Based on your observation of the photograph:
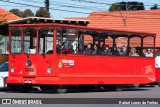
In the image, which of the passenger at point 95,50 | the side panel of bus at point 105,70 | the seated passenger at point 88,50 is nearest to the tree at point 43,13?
the side panel of bus at point 105,70

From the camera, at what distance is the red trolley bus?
2444cm

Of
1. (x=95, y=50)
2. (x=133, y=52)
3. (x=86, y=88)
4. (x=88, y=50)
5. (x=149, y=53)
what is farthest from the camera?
(x=149, y=53)

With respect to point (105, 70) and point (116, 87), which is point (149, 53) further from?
point (105, 70)

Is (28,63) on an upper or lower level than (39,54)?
lower

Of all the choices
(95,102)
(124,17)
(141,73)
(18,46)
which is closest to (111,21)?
(124,17)

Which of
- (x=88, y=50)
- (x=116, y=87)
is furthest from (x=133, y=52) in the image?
(x=88, y=50)

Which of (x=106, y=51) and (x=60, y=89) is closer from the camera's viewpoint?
(x=60, y=89)

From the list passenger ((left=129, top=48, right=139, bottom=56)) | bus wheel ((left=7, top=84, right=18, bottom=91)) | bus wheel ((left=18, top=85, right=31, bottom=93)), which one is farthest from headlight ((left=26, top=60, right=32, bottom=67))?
passenger ((left=129, top=48, right=139, bottom=56))

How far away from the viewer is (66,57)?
2473cm

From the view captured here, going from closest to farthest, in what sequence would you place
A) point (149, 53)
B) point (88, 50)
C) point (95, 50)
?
point (88, 50)
point (95, 50)
point (149, 53)

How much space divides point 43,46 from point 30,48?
2.37ft

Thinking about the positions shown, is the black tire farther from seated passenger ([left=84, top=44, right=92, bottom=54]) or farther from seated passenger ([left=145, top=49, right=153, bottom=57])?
seated passenger ([left=145, top=49, right=153, bottom=57])

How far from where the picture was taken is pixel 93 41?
2630 cm

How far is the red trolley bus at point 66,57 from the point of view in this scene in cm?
2444
